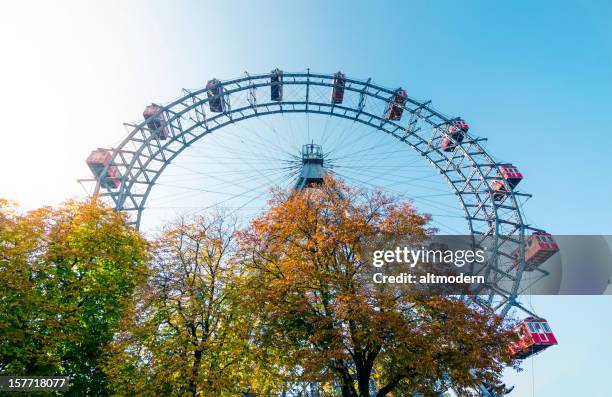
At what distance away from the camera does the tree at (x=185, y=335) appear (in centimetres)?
1226

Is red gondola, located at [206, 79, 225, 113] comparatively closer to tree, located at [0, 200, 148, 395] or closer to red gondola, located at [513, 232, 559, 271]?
tree, located at [0, 200, 148, 395]

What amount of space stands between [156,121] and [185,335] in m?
23.6

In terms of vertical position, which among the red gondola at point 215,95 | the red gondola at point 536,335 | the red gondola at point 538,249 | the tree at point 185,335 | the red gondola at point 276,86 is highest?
the red gondola at point 276,86

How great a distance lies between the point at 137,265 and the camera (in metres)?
16.9

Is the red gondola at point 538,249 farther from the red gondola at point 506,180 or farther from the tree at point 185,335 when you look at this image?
the tree at point 185,335

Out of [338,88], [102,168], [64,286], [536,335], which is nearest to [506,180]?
[536,335]

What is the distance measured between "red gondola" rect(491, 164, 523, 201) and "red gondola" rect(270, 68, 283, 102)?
22.7 metres

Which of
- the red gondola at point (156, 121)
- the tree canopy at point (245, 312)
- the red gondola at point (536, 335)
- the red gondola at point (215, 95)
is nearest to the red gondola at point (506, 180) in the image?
the red gondola at point (536, 335)

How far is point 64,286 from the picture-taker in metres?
14.6

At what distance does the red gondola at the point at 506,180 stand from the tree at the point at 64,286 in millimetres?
31976

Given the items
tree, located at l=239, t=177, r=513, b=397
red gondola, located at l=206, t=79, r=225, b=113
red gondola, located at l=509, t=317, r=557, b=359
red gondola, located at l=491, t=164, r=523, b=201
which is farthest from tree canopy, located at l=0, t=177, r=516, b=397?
red gondola, located at l=491, t=164, r=523, b=201

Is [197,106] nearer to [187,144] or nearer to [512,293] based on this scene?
[187,144]

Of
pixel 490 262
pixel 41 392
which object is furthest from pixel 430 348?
pixel 490 262

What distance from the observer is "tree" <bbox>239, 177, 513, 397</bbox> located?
1135cm
